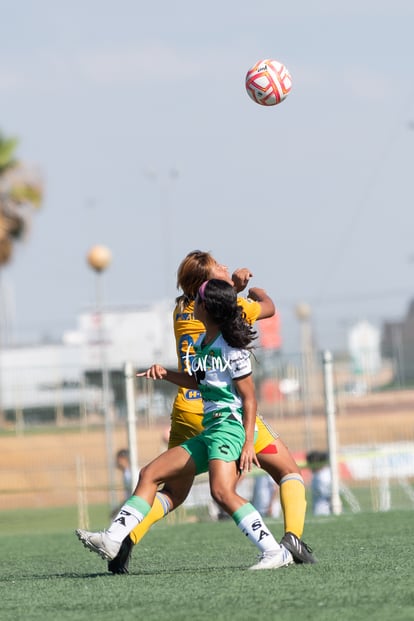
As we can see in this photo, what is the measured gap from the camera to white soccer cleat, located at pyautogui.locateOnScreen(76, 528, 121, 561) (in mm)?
7376

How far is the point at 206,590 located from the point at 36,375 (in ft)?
69.2

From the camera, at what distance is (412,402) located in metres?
22.0

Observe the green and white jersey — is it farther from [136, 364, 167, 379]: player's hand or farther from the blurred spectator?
the blurred spectator

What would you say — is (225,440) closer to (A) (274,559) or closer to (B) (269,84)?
(A) (274,559)

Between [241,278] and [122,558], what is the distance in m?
1.83

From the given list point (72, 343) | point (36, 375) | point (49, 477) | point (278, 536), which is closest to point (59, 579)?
point (278, 536)

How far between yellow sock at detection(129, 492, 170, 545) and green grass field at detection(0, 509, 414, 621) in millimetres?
249

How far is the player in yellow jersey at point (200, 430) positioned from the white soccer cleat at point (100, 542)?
11 cm

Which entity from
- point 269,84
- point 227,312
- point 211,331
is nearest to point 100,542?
point 211,331

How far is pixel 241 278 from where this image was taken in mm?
7688

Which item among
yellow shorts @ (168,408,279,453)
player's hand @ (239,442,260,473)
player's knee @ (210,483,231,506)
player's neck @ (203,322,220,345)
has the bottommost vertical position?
player's knee @ (210,483,231,506)

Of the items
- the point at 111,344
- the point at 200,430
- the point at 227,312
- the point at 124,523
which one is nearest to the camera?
the point at 227,312

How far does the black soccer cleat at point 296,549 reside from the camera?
24.6 ft

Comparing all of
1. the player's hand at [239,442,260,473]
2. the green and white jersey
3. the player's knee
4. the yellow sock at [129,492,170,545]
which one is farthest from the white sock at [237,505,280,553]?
the yellow sock at [129,492,170,545]
